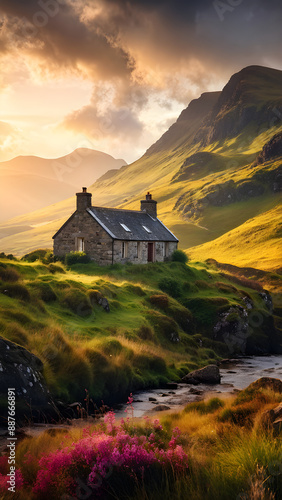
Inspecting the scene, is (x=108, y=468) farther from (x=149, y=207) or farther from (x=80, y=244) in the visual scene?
(x=149, y=207)

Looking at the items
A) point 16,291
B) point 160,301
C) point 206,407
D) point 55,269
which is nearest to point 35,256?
point 55,269

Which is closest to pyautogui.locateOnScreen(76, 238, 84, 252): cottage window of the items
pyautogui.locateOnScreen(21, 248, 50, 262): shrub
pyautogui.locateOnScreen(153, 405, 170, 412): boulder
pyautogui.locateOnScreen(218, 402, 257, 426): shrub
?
pyautogui.locateOnScreen(21, 248, 50, 262): shrub

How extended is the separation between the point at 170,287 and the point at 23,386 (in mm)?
29892

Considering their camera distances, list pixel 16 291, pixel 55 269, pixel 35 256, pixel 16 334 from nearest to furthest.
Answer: pixel 16 334, pixel 16 291, pixel 55 269, pixel 35 256

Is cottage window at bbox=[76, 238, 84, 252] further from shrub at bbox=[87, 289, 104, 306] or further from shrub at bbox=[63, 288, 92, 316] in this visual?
shrub at bbox=[63, 288, 92, 316]

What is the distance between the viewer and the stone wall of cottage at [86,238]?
152 feet

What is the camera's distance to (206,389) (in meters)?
22.9

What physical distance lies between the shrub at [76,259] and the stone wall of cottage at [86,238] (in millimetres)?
888

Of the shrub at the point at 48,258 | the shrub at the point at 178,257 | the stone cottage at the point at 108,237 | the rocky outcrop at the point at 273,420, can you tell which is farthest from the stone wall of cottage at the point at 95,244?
the rocky outcrop at the point at 273,420

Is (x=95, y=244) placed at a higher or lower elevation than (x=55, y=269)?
higher

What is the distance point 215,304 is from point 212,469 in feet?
109

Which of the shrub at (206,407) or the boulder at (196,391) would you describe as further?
the boulder at (196,391)

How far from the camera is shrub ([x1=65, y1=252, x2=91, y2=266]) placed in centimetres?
4659

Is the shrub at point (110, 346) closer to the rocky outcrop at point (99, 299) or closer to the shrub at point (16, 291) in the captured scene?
the shrub at point (16, 291)
